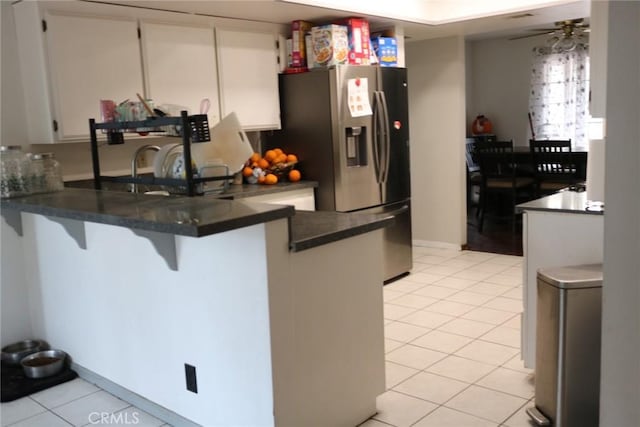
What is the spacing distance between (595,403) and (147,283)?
1.88 m

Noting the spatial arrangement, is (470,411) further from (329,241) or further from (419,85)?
(419,85)

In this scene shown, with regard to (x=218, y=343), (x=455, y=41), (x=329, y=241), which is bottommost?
(x=218, y=343)

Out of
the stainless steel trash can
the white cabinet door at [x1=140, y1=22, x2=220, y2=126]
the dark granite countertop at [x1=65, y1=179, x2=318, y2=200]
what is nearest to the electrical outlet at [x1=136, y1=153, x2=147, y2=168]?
the dark granite countertop at [x1=65, y1=179, x2=318, y2=200]

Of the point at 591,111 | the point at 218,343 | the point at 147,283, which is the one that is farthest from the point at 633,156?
the point at 147,283

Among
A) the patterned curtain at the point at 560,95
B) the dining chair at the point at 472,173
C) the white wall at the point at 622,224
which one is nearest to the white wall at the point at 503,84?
the patterned curtain at the point at 560,95

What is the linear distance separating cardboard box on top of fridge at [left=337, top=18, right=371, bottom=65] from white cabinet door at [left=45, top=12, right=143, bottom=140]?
1487 millimetres

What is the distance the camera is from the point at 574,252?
2.67 meters

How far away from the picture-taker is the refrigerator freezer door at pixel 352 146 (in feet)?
13.6

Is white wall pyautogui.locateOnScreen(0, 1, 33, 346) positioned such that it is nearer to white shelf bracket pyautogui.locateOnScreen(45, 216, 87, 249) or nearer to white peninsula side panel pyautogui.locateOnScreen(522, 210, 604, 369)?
white shelf bracket pyautogui.locateOnScreen(45, 216, 87, 249)

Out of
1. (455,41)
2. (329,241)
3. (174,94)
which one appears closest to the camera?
(329,241)

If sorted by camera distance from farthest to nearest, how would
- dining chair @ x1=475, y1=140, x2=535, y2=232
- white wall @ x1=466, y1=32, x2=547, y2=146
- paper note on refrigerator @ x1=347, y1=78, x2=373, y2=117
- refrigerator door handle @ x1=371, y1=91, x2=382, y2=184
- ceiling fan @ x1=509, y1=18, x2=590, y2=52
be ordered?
white wall @ x1=466, y1=32, x2=547, y2=146, dining chair @ x1=475, y1=140, x2=535, y2=232, ceiling fan @ x1=509, y1=18, x2=590, y2=52, refrigerator door handle @ x1=371, y1=91, x2=382, y2=184, paper note on refrigerator @ x1=347, y1=78, x2=373, y2=117

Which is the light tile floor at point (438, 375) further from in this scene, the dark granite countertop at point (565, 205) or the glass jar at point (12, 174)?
the glass jar at point (12, 174)

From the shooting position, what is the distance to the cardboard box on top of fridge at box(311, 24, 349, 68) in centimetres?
409

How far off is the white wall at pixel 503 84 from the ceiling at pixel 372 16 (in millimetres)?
3090
